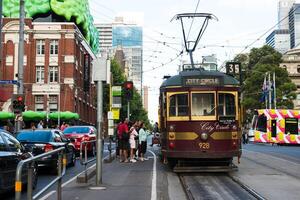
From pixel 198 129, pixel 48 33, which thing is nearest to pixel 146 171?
pixel 198 129

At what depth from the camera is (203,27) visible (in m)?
24.0

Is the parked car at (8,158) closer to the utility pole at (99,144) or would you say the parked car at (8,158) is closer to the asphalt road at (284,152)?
the utility pole at (99,144)

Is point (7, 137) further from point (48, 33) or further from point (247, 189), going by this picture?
point (48, 33)

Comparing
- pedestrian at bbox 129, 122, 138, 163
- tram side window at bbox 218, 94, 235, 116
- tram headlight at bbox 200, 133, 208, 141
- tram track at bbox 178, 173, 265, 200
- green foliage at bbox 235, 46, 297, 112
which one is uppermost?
green foliage at bbox 235, 46, 297, 112

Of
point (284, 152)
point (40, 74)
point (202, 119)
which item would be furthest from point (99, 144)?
point (40, 74)

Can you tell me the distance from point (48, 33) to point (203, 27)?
4206 cm

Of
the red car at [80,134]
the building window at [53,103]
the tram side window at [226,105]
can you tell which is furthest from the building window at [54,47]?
the tram side window at [226,105]

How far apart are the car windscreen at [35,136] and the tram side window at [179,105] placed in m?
4.16

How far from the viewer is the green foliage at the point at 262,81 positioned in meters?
71.2

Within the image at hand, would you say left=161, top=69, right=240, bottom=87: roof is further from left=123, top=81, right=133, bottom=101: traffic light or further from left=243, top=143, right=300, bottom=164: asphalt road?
left=243, top=143, right=300, bottom=164: asphalt road

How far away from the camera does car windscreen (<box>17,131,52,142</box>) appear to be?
16.8 m

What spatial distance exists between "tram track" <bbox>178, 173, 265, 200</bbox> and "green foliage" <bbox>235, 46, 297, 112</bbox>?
177 feet

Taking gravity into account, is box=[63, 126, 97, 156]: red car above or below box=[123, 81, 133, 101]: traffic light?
below

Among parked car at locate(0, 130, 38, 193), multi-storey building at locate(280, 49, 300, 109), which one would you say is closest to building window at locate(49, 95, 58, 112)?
multi-storey building at locate(280, 49, 300, 109)
